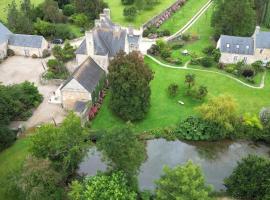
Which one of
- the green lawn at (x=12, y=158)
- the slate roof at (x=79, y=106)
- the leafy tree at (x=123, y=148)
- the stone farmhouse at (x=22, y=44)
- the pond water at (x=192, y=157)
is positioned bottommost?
the pond water at (x=192, y=157)

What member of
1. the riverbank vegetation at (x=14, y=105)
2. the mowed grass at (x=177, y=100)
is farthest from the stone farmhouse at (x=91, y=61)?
the mowed grass at (x=177, y=100)

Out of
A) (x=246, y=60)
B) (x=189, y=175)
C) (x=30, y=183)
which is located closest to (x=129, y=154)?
(x=189, y=175)

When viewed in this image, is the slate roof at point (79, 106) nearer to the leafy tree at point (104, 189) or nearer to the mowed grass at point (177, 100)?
the mowed grass at point (177, 100)

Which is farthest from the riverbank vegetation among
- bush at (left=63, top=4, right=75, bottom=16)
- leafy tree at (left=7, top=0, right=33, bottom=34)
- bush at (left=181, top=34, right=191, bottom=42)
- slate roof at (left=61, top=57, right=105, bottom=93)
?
bush at (left=63, top=4, right=75, bottom=16)

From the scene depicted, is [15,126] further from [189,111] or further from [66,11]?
[66,11]

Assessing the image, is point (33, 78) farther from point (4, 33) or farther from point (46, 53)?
point (4, 33)

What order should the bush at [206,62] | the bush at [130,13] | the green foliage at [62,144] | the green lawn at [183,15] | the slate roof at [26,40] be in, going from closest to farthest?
1. the green foliage at [62,144]
2. the bush at [206,62]
3. the slate roof at [26,40]
4. the green lawn at [183,15]
5. the bush at [130,13]
